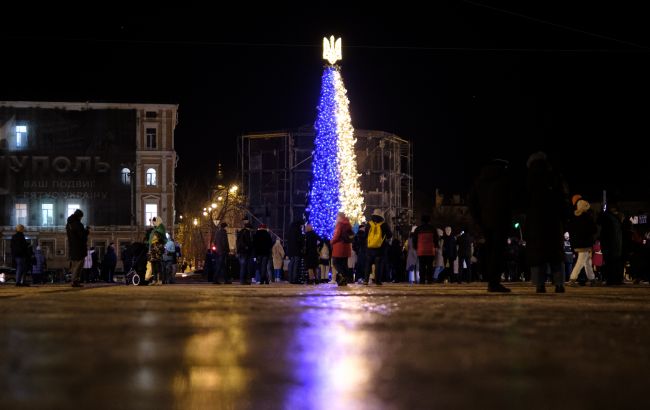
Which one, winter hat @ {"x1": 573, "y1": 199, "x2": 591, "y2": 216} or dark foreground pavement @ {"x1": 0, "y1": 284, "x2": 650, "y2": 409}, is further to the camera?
winter hat @ {"x1": 573, "y1": 199, "x2": 591, "y2": 216}

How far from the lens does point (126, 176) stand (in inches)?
3374

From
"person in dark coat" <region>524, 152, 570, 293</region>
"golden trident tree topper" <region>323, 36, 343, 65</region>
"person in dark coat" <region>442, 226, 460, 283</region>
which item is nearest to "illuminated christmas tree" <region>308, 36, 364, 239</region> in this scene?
"golden trident tree topper" <region>323, 36, 343, 65</region>

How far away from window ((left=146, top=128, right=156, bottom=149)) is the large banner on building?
1174 millimetres

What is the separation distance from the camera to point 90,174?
85250 mm

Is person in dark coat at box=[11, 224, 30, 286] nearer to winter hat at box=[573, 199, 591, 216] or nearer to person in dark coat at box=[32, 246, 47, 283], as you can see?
winter hat at box=[573, 199, 591, 216]

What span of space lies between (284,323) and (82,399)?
4090 mm

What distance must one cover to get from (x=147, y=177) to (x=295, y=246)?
59.6m

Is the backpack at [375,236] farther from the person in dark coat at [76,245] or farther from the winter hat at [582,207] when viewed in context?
the person in dark coat at [76,245]

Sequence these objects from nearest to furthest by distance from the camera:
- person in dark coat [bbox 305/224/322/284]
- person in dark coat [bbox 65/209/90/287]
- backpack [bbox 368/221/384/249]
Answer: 1. person in dark coat [bbox 65/209/90/287]
2. backpack [bbox 368/221/384/249]
3. person in dark coat [bbox 305/224/322/284]

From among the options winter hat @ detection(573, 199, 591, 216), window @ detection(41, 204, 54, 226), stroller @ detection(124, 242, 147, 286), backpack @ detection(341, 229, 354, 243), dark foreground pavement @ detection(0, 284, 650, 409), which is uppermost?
window @ detection(41, 204, 54, 226)

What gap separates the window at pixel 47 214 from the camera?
278 ft

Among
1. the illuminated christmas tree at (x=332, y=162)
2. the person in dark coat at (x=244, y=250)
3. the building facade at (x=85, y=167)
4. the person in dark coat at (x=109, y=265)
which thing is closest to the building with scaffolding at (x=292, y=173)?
the building facade at (x=85, y=167)

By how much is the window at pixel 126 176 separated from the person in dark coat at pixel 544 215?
239 ft

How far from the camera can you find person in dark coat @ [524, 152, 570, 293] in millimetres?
14688
